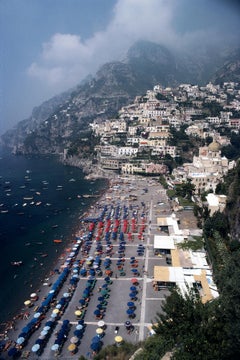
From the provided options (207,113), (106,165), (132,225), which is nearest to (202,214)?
(132,225)

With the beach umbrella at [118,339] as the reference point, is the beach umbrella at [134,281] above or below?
above

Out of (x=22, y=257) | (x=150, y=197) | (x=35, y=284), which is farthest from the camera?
(x=150, y=197)

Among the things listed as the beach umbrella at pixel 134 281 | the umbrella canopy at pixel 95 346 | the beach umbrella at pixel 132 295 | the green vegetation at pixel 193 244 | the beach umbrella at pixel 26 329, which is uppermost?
the green vegetation at pixel 193 244

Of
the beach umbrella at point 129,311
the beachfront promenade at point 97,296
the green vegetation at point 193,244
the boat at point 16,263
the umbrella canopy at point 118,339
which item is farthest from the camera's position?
the boat at point 16,263

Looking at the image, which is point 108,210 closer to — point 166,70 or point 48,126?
point 48,126

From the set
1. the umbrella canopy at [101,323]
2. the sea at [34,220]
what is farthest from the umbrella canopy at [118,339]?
the sea at [34,220]

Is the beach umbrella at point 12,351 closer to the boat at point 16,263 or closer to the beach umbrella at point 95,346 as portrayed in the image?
the beach umbrella at point 95,346

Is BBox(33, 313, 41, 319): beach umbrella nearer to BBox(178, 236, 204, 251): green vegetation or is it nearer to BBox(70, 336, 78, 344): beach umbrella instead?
BBox(70, 336, 78, 344): beach umbrella
